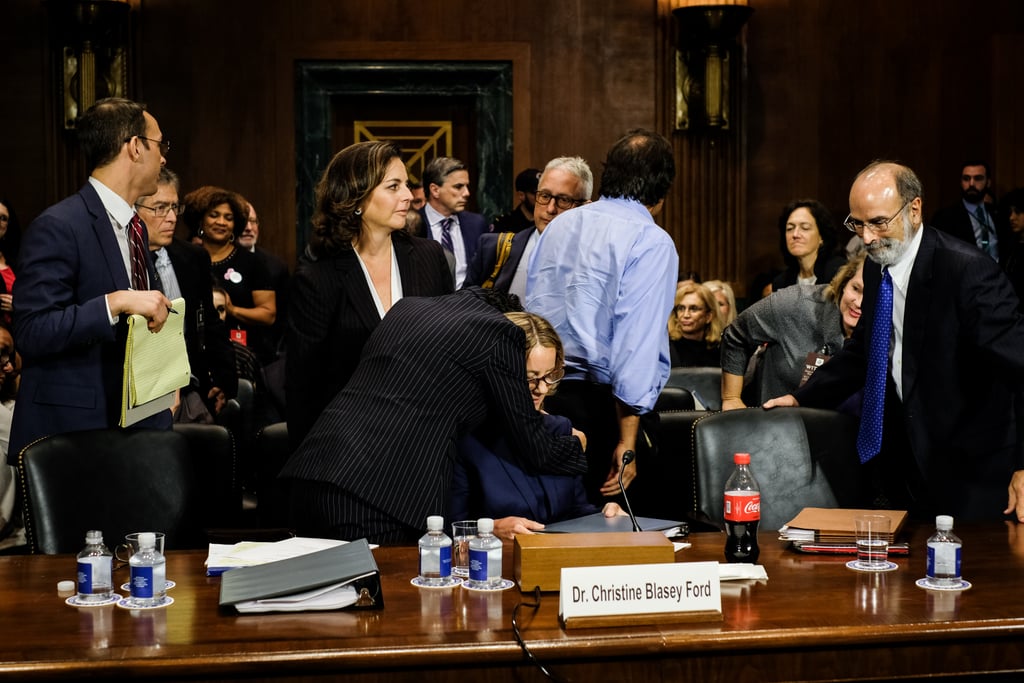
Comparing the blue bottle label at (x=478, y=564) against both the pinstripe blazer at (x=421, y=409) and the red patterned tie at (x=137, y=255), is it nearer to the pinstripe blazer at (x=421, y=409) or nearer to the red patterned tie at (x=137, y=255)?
the pinstripe blazer at (x=421, y=409)

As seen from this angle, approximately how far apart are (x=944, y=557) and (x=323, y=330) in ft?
5.87

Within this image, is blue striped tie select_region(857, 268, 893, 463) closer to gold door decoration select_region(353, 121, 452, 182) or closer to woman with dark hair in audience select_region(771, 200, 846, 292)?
woman with dark hair in audience select_region(771, 200, 846, 292)

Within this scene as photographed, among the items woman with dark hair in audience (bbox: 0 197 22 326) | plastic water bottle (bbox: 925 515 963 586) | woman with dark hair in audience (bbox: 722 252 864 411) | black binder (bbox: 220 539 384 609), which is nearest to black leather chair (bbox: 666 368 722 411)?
woman with dark hair in audience (bbox: 722 252 864 411)

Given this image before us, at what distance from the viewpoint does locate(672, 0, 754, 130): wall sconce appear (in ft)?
24.5

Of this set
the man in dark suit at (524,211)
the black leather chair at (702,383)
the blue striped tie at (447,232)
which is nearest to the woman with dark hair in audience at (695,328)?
the black leather chair at (702,383)

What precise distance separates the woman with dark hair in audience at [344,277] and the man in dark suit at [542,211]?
0.78 metres

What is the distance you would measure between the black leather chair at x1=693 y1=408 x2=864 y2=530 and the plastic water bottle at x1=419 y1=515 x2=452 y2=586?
44.2 inches

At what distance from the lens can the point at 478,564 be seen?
8.10 feet

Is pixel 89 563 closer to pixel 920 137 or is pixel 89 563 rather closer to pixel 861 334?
pixel 861 334

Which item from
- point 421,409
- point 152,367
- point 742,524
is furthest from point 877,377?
point 152,367

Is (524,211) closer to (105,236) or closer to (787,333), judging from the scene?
(787,333)

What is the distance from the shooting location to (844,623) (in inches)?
88.0

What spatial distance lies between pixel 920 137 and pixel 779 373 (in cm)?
400

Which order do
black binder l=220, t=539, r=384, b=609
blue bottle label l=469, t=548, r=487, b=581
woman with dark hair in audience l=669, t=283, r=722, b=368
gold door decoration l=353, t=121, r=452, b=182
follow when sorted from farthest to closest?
gold door decoration l=353, t=121, r=452, b=182
woman with dark hair in audience l=669, t=283, r=722, b=368
blue bottle label l=469, t=548, r=487, b=581
black binder l=220, t=539, r=384, b=609
